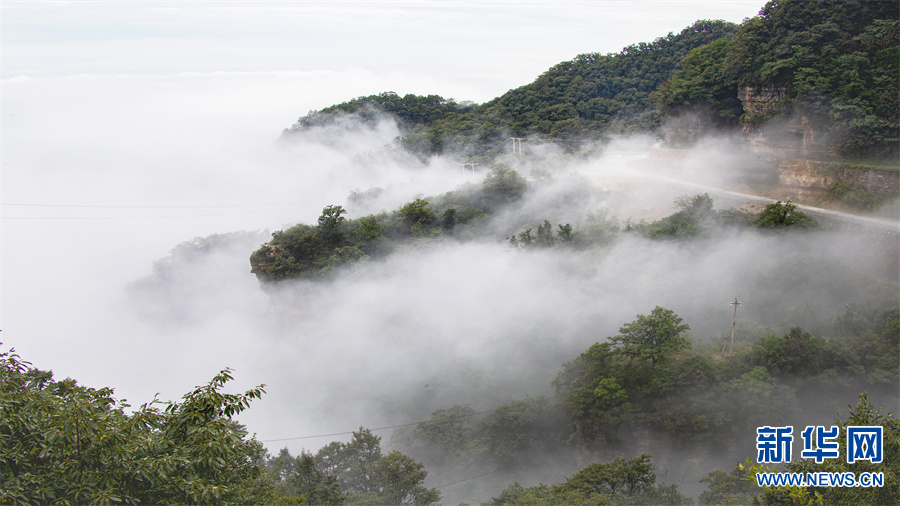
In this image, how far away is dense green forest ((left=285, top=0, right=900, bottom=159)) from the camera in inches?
1091

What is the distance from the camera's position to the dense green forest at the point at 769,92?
2770cm

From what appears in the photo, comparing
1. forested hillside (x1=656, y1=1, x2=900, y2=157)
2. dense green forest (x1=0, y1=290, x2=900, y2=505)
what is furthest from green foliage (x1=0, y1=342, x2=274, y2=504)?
forested hillside (x1=656, y1=1, x2=900, y2=157)

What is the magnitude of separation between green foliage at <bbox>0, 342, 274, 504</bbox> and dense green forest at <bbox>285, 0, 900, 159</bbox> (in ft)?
97.6

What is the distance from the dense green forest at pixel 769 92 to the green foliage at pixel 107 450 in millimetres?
29762

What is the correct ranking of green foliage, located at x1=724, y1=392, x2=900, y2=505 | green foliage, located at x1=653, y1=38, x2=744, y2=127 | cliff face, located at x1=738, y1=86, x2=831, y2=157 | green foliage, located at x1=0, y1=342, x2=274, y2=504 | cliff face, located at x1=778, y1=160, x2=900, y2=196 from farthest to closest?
green foliage, located at x1=653, y1=38, x2=744, y2=127 → cliff face, located at x1=738, y1=86, x2=831, y2=157 → cliff face, located at x1=778, y1=160, x2=900, y2=196 → green foliage, located at x1=724, y1=392, x2=900, y2=505 → green foliage, located at x1=0, y1=342, x2=274, y2=504

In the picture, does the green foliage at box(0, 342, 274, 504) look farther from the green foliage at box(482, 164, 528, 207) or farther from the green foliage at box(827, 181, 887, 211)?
the green foliage at box(482, 164, 528, 207)

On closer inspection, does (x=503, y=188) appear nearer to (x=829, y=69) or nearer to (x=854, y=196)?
(x=829, y=69)

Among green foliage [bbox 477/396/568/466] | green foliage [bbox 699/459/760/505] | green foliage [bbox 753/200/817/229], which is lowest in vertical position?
green foliage [bbox 699/459/760/505]

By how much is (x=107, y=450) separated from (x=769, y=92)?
3345 cm

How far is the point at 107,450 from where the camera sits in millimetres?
7852

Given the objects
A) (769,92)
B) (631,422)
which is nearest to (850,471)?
(631,422)

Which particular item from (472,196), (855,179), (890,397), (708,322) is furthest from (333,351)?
(855,179)

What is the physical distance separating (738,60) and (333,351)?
26658 mm

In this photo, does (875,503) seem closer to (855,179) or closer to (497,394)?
(497,394)
